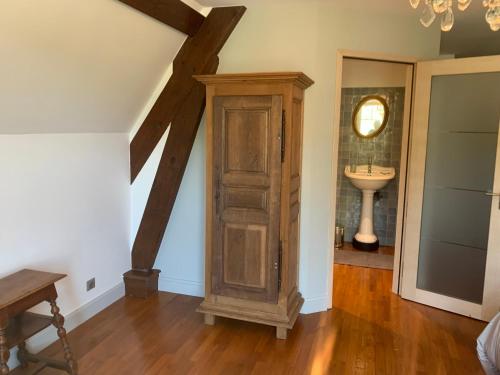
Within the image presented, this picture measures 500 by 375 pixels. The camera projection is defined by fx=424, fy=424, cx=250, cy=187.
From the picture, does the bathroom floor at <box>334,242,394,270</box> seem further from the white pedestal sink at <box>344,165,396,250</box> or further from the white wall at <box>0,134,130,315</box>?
the white wall at <box>0,134,130,315</box>

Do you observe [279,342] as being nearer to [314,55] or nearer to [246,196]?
[246,196]

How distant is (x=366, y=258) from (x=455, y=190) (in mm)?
1467

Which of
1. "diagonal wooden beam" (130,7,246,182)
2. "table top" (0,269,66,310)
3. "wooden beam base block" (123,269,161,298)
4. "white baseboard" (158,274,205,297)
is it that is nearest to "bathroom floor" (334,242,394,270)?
"white baseboard" (158,274,205,297)

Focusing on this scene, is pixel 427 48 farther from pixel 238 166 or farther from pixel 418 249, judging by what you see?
pixel 238 166

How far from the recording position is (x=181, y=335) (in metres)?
2.94

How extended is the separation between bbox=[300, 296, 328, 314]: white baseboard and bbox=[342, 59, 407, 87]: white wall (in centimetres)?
262

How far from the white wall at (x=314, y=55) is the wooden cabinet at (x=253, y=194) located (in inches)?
8.4

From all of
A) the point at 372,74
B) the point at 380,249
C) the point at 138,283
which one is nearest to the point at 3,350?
the point at 138,283

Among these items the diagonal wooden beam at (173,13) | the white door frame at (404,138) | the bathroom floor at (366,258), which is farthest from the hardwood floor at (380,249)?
the diagonal wooden beam at (173,13)

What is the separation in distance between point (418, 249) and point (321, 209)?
0.94 metres

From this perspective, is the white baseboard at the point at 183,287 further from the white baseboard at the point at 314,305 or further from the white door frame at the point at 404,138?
the white door frame at the point at 404,138

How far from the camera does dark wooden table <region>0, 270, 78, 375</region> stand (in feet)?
6.70

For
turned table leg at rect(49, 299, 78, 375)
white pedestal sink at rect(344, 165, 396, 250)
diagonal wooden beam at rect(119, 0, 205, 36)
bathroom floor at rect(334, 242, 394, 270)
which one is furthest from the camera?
white pedestal sink at rect(344, 165, 396, 250)

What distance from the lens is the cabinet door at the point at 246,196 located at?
2.76 meters
